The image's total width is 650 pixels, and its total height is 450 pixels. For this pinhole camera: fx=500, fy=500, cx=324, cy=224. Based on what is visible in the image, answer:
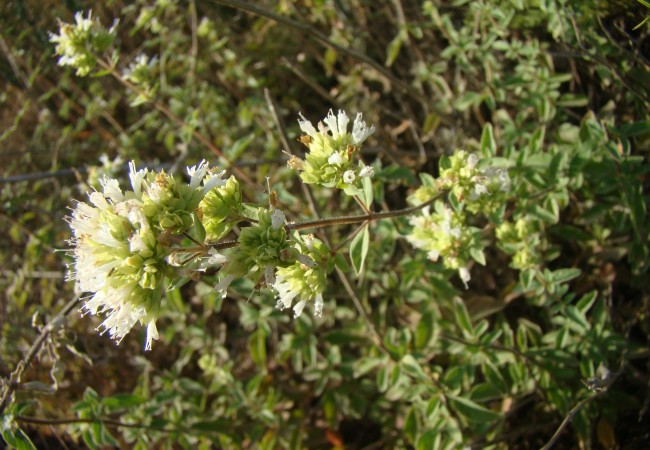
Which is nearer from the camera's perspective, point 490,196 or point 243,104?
point 490,196

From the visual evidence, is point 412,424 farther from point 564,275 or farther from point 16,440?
point 16,440

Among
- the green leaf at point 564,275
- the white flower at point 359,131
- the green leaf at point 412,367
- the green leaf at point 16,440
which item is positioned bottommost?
the green leaf at point 412,367

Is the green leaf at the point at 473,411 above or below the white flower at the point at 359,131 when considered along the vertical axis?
below

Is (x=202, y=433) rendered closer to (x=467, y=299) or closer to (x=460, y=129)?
(x=467, y=299)

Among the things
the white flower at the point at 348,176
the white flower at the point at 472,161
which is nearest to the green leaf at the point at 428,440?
the white flower at the point at 472,161

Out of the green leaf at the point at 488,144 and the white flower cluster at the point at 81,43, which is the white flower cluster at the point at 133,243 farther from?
the white flower cluster at the point at 81,43

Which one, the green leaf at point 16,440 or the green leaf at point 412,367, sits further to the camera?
the green leaf at point 412,367

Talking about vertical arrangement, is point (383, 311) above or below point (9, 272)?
below

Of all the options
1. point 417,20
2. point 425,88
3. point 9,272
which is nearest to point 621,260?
point 425,88
